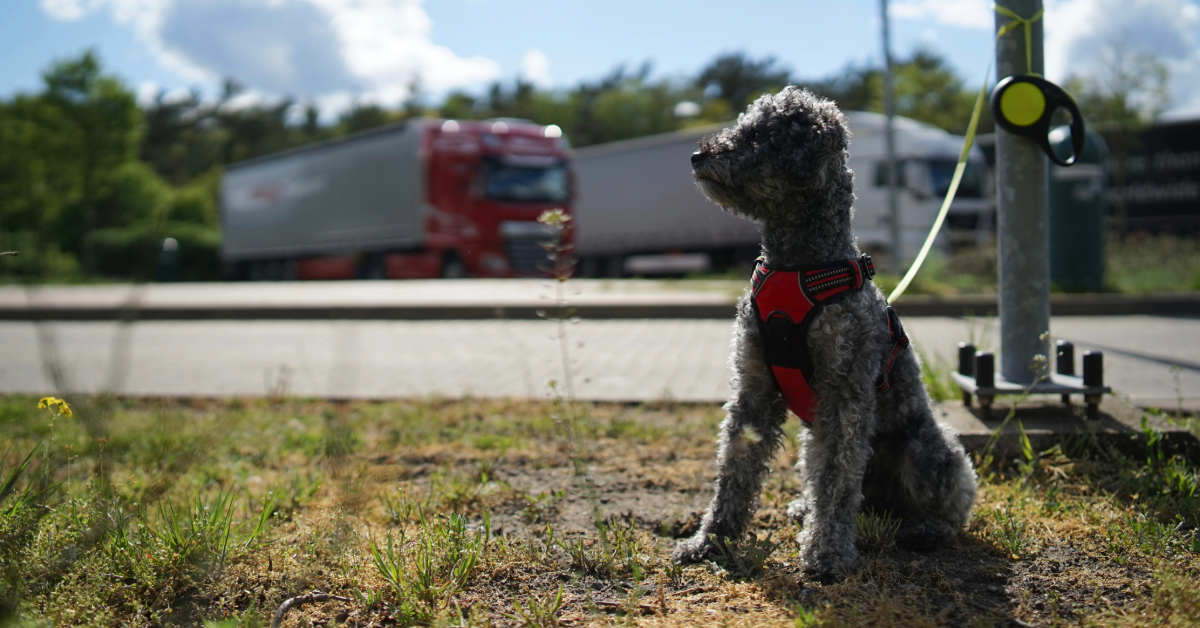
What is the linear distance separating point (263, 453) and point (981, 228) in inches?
757

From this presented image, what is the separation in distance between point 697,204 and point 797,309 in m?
19.9

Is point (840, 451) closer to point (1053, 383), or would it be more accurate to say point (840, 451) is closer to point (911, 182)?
point (1053, 383)

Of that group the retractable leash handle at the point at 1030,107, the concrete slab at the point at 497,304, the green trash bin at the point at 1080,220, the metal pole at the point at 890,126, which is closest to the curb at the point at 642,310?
the concrete slab at the point at 497,304

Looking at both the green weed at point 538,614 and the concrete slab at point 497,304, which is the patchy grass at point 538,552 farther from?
the concrete slab at point 497,304

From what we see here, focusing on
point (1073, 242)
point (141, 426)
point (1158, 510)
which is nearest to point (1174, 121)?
point (1073, 242)

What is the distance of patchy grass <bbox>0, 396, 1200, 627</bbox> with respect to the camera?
2.15 metres

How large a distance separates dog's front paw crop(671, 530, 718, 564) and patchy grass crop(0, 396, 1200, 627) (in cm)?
5

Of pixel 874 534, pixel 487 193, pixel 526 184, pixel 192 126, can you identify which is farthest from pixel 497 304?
pixel 192 126

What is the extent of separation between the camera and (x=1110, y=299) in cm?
987

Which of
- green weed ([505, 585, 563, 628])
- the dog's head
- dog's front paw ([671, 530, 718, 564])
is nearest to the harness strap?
the dog's head

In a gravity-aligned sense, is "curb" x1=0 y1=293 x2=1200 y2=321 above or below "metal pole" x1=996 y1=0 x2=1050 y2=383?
below

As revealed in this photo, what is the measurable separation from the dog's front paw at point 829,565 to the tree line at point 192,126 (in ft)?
6.29

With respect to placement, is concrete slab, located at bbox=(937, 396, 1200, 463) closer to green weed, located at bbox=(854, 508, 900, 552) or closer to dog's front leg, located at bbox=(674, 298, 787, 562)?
green weed, located at bbox=(854, 508, 900, 552)

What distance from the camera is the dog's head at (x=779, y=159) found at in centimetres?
240
